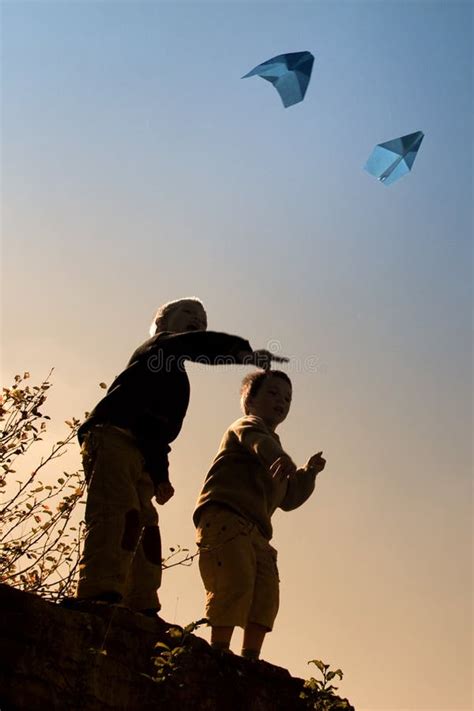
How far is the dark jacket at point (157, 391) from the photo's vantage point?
4379mm

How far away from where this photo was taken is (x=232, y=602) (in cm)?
461

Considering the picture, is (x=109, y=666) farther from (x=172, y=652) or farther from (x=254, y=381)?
(x=254, y=381)

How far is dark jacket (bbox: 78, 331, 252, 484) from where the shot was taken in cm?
438

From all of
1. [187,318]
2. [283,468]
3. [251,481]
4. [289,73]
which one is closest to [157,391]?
[187,318]

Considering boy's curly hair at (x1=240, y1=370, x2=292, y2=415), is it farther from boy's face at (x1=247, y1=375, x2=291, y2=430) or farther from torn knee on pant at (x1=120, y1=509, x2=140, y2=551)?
torn knee on pant at (x1=120, y1=509, x2=140, y2=551)

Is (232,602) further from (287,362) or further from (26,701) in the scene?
(26,701)

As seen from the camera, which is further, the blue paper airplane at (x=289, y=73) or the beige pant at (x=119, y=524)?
the blue paper airplane at (x=289, y=73)

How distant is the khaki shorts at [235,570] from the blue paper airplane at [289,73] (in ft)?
9.56

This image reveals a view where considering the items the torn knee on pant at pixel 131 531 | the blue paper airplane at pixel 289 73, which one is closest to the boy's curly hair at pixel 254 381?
the torn knee on pant at pixel 131 531

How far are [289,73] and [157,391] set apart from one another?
8.98 feet

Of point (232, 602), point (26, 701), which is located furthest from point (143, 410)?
point (26, 701)

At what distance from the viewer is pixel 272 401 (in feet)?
17.7

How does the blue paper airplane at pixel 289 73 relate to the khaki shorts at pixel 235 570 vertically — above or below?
above

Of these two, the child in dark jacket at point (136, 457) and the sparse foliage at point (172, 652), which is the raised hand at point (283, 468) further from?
the sparse foliage at point (172, 652)
